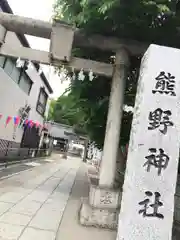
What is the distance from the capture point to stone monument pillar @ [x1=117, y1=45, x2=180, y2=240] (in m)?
4.00

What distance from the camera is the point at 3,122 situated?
13.7m

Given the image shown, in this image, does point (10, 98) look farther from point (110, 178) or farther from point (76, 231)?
point (76, 231)

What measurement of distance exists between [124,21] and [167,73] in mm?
2523

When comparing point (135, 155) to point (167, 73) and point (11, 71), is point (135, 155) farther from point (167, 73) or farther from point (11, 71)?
point (11, 71)

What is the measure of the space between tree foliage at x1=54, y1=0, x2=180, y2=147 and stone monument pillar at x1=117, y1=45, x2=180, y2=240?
1930 mm

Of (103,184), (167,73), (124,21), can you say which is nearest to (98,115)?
(103,184)

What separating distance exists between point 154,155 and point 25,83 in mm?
14624

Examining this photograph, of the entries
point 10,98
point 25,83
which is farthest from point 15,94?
point 25,83

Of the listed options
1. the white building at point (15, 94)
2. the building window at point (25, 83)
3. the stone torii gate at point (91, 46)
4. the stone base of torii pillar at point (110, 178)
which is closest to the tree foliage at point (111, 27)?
the stone torii gate at point (91, 46)

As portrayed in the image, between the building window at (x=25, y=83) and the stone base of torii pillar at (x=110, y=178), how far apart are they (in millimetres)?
10101

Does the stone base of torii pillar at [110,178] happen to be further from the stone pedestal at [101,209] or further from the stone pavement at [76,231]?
the stone pavement at [76,231]

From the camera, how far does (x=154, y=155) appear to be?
409 cm

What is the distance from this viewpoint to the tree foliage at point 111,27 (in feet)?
19.1

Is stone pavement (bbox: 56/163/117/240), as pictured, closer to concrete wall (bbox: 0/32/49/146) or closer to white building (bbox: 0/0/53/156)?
white building (bbox: 0/0/53/156)
